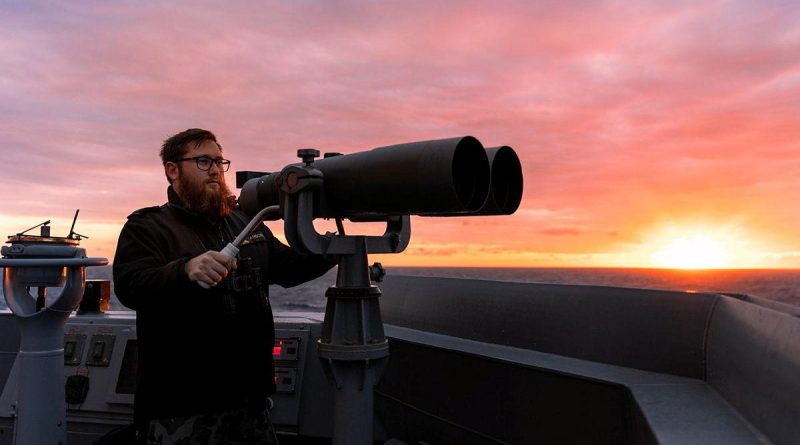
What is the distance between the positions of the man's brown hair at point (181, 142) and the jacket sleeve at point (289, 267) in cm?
56

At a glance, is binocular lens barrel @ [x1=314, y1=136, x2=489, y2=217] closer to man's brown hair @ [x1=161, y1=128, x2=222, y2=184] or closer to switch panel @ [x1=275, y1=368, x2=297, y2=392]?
man's brown hair @ [x1=161, y1=128, x2=222, y2=184]

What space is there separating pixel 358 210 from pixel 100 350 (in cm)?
275

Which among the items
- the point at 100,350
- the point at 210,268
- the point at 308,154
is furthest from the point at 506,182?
the point at 100,350

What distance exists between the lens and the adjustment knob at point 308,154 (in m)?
2.31

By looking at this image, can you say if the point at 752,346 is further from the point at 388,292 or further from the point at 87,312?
the point at 87,312

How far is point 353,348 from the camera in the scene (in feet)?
7.39

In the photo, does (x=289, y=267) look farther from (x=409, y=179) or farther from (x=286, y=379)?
(x=286, y=379)

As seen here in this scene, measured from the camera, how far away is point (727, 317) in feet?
7.62

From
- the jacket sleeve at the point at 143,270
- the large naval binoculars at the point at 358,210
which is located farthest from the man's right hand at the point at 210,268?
the large naval binoculars at the point at 358,210

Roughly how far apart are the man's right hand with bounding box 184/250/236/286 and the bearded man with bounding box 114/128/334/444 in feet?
1.20

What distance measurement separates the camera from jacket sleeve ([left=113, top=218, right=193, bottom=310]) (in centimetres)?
212

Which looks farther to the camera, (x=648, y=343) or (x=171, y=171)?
(x=171, y=171)

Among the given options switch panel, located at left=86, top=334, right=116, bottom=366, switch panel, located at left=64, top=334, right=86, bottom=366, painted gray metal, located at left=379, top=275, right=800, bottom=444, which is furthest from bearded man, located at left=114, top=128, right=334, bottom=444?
switch panel, located at left=64, top=334, right=86, bottom=366

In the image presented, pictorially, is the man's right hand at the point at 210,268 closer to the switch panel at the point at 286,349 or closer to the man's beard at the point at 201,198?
the man's beard at the point at 201,198
